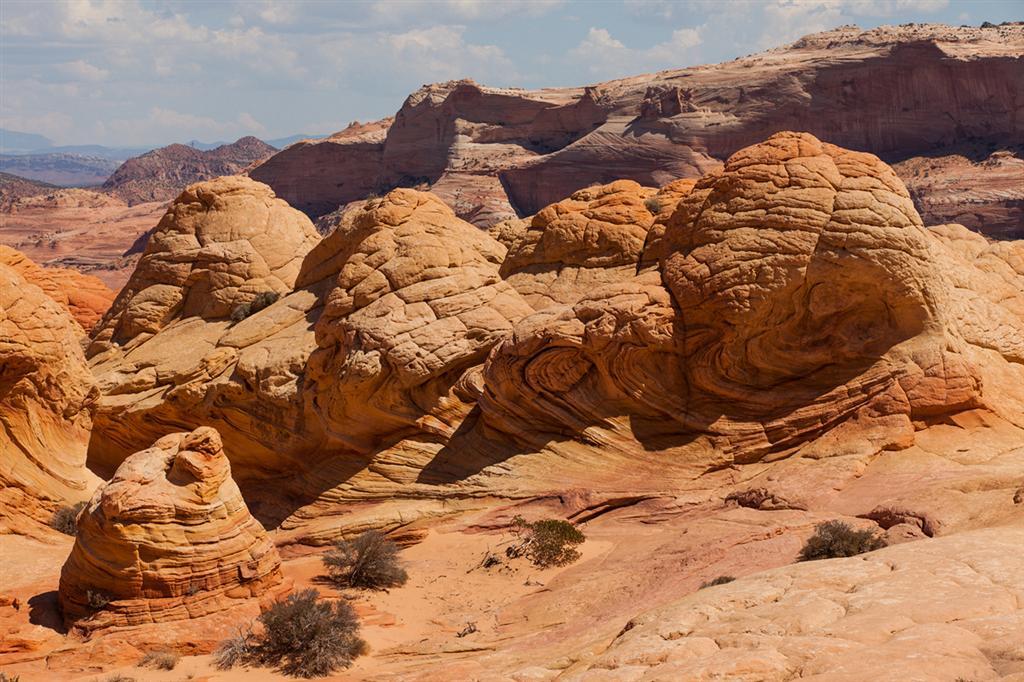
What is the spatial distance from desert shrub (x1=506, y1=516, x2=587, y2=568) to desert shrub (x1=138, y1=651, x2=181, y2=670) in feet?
18.4

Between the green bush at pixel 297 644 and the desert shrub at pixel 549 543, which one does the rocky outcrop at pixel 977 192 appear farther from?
the green bush at pixel 297 644

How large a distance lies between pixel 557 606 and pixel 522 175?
7355 centimetres


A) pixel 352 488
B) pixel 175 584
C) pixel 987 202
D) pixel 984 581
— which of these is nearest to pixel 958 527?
pixel 984 581

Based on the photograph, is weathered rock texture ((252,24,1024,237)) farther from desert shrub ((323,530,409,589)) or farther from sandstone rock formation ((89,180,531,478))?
desert shrub ((323,530,409,589))

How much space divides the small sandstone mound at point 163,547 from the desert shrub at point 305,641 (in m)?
1.18

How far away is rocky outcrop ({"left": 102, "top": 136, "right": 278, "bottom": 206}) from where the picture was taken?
6078 inches

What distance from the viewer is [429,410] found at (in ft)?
65.3

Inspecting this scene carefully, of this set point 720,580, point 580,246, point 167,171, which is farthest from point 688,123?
point 167,171

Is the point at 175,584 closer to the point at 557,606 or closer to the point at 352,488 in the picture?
the point at 557,606

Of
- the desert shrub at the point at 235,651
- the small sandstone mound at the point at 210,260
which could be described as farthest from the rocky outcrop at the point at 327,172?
the desert shrub at the point at 235,651

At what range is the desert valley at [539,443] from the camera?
1047cm

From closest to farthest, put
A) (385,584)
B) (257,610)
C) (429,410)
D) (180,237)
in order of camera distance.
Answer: (257,610) < (385,584) < (429,410) < (180,237)

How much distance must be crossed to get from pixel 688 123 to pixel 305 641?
74.3 m

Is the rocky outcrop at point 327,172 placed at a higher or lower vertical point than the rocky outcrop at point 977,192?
higher
